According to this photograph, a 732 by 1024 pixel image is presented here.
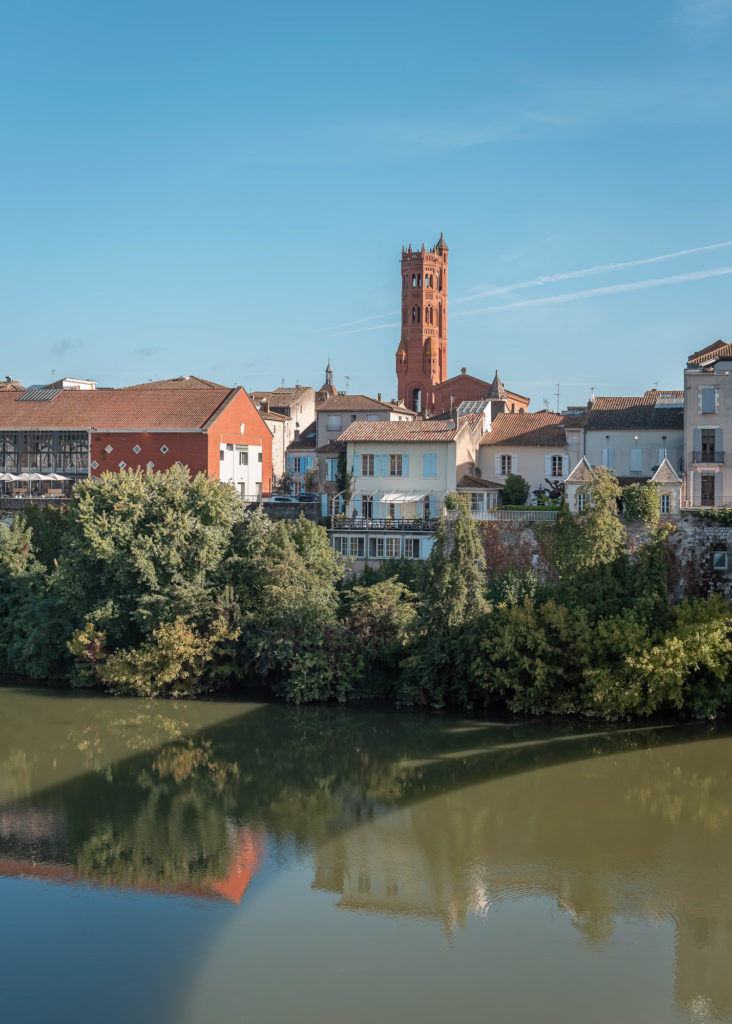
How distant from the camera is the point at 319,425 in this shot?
58625 millimetres

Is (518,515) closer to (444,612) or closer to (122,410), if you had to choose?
(444,612)

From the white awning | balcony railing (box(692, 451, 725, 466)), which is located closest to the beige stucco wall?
balcony railing (box(692, 451, 725, 466))

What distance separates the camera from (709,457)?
126 feet

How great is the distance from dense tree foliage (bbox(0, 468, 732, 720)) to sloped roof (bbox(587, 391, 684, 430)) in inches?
334

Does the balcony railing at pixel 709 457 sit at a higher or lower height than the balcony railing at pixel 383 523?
higher

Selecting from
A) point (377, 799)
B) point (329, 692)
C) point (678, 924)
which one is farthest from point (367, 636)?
point (678, 924)

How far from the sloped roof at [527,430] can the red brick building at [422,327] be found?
119ft

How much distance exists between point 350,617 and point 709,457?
1585cm

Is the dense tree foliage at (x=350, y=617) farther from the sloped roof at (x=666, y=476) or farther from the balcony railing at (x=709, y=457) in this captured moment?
the balcony railing at (x=709, y=457)

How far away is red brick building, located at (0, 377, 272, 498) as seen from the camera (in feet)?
150

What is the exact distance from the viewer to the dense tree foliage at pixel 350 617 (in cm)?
2858

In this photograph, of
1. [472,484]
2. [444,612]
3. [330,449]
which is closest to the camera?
[444,612]

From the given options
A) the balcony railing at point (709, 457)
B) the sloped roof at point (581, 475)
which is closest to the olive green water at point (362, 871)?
the sloped roof at point (581, 475)

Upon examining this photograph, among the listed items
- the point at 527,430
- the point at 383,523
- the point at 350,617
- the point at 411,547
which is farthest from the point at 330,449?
the point at 350,617
